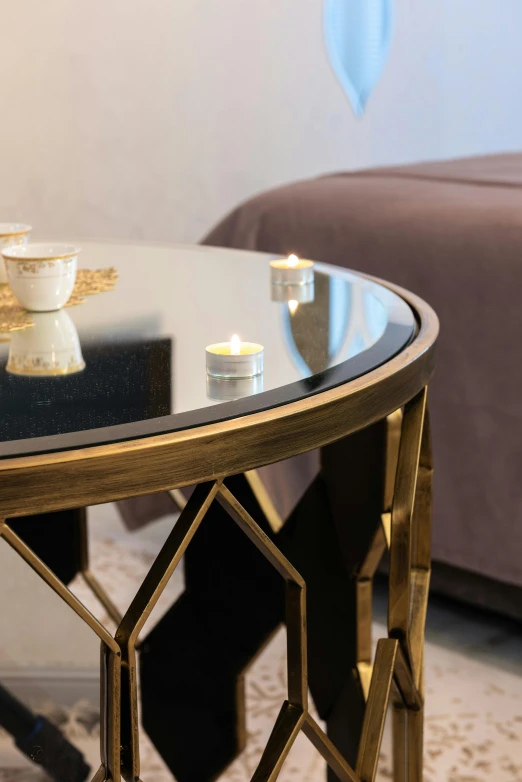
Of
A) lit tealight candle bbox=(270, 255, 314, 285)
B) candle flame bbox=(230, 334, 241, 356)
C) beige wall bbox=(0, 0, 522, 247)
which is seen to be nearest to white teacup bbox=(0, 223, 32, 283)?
lit tealight candle bbox=(270, 255, 314, 285)

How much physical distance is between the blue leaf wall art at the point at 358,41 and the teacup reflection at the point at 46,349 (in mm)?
2706

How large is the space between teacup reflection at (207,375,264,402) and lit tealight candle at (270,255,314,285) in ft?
1.19

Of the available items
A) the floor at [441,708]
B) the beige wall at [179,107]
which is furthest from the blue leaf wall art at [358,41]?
the floor at [441,708]

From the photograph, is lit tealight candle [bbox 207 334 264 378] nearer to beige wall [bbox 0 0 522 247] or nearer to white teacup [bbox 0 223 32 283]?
white teacup [bbox 0 223 32 283]

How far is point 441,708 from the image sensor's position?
1378 mm

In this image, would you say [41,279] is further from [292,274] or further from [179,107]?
[179,107]

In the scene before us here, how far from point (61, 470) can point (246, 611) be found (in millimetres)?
668

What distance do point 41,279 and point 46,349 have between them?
134 millimetres

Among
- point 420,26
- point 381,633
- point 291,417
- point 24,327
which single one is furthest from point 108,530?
point 420,26

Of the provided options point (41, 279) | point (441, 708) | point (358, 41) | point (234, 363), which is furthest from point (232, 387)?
point (358, 41)

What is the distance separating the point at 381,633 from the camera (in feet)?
5.15

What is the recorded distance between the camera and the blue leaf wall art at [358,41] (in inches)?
130

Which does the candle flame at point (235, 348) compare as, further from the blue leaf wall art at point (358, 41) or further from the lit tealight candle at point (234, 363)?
the blue leaf wall art at point (358, 41)

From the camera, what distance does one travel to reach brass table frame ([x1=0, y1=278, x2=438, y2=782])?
55cm
